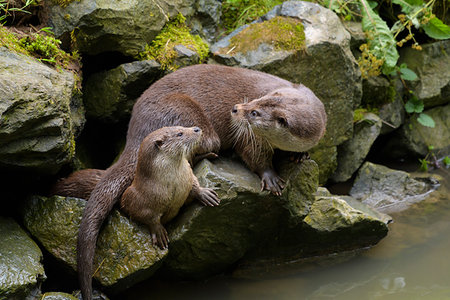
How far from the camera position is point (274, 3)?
5.73 meters

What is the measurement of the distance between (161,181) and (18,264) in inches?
39.9

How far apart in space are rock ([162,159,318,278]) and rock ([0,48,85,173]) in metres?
0.98

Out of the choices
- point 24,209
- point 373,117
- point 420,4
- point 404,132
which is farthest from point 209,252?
point 420,4

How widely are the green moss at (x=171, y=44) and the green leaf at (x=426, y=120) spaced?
2.60 m

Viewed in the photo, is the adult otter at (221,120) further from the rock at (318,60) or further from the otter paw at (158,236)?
the rock at (318,60)

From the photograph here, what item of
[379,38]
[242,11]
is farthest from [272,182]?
[379,38]

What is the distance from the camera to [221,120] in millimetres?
4059

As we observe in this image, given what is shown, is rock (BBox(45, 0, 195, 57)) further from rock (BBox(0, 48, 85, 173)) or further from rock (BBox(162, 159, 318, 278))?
rock (BBox(162, 159, 318, 278))

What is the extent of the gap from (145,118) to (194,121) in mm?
363

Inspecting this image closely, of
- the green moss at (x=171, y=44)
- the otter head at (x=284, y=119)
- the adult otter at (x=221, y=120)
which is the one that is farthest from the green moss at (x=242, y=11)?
the otter head at (x=284, y=119)

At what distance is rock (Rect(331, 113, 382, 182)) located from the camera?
5.69 meters

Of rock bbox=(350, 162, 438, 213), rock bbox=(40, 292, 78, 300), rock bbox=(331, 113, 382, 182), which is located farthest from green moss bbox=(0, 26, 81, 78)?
rock bbox=(350, 162, 438, 213)

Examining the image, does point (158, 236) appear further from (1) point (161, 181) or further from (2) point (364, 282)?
(2) point (364, 282)

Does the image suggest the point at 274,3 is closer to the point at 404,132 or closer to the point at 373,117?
the point at 373,117
